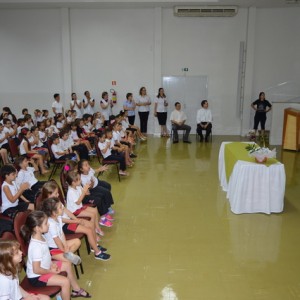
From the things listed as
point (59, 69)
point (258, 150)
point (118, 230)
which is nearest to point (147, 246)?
point (118, 230)

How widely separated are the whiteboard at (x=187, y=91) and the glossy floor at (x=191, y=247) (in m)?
→ 5.29

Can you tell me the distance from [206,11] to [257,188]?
733 cm

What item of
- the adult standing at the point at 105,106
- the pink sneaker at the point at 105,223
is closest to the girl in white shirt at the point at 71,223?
the pink sneaker at the point at 105,223

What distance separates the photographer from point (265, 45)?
11.3m

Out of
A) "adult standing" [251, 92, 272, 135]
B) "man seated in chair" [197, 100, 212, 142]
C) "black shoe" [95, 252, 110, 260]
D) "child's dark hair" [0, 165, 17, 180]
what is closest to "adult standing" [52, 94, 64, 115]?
"man seated in chair" [197, 100, 212, 142]

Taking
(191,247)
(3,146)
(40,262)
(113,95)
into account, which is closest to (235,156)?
(191,247)

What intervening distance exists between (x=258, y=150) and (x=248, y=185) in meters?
0.58

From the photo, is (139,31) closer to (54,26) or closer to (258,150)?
(54,26)

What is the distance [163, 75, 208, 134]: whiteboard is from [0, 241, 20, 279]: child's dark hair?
9625 mm

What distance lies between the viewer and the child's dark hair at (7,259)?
2.58m

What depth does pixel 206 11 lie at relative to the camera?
35.4 ft

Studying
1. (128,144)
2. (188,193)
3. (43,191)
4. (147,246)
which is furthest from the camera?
(128,144)

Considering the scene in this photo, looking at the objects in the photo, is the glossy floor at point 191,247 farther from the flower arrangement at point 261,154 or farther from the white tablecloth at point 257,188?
the flower arrangement at point 261,154

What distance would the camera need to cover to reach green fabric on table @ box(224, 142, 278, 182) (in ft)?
18.0
